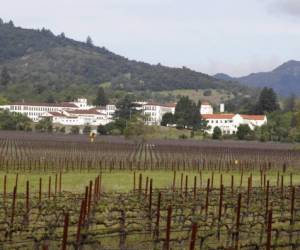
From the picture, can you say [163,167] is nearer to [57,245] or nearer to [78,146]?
[78,146]

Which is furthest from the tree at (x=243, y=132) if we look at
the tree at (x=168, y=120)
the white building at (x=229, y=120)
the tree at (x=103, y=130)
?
the white building at (x=229, y=120)

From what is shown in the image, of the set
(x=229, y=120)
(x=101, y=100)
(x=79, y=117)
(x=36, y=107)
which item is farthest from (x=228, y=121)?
(x=36, y=107)

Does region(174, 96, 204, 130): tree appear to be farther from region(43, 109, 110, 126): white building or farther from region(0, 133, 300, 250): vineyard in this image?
region(0, 133, 300, 250): vineyard

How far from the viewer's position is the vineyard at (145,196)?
14.6 meters

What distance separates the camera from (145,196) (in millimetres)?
20922

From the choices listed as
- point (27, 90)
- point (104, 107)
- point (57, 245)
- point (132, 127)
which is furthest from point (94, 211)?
point (27, 90)

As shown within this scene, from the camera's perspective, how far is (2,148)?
50.0 meters

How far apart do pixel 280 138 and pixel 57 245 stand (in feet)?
248

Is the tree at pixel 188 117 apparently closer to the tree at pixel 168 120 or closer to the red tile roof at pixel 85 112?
the tree at pixel 168 120

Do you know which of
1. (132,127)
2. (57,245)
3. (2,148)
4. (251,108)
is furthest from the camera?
(251,108)

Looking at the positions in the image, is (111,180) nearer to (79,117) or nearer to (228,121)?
(228,121)

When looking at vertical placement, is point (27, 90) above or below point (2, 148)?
above

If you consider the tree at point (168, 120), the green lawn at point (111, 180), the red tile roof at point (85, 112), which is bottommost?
the green lawn at point (111, 180)

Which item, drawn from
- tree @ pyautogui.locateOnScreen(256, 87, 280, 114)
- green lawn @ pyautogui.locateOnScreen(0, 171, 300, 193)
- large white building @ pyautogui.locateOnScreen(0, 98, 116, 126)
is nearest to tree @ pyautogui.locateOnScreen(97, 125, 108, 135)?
large white building @ pyautogui.locateOnScreen(0, 98, 116, 126)
